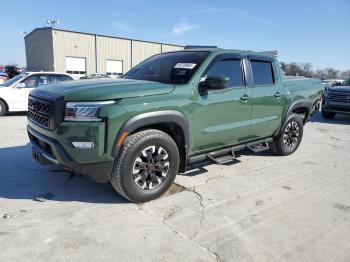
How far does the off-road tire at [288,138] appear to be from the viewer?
19.3 ft

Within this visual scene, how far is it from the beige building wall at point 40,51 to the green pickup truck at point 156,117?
3243 centimetres

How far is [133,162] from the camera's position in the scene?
3535 mm

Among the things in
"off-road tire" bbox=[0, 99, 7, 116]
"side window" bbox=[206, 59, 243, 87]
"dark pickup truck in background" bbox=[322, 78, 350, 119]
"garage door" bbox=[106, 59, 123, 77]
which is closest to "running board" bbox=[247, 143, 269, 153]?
"side window" bbox=[206, 59, 243, 87]

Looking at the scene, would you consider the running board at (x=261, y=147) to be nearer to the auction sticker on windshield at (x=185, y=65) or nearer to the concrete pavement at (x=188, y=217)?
the concrete pavement at (x=188, y=217)

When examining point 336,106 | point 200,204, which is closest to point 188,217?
point 200,204

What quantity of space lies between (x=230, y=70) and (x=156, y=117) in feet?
5.26

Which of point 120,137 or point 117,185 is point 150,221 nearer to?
point 117,185

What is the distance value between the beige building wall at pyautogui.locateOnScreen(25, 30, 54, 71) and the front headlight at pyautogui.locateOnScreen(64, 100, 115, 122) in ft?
110

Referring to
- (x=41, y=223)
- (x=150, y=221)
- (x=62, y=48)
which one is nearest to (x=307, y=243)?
(x=150, y=221)

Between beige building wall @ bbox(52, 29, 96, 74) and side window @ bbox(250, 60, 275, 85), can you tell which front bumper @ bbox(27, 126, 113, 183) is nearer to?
side window @ bbox(250, 60, 275, 85)

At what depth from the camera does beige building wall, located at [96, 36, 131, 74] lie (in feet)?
121

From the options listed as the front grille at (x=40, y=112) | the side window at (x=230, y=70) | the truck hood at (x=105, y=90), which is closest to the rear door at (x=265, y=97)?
the side window at (x=230, y=70)

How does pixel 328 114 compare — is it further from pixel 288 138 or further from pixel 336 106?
pixel 288 138

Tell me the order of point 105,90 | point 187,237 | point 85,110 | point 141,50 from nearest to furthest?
point 187,237 < point 85,110 < point 105,90 < point 141,50
